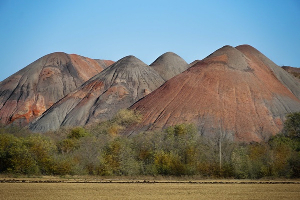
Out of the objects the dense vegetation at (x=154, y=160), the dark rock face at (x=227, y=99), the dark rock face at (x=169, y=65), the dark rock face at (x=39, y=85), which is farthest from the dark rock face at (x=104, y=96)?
the dense vegetation at (x=154, y=160)

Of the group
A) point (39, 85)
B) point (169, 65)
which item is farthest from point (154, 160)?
point (169, 65)

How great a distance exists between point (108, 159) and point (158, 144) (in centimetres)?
889

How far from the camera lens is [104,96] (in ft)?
407

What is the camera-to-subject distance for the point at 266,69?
116250 millimetres

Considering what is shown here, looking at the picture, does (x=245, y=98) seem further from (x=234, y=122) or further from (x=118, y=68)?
(x=118, y=68)

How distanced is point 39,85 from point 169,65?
1695 inches

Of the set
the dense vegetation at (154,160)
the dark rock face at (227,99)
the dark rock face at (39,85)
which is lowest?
the dense vegetation at (154,160)

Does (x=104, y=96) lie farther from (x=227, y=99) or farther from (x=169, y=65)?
(x=169, y=65)

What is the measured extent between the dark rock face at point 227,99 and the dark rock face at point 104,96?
50.1ft

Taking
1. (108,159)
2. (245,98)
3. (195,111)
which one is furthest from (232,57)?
(108,159)

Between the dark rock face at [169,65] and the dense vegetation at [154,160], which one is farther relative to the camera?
the dark rock face at [169,65]

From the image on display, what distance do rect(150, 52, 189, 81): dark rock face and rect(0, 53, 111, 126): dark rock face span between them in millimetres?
22110

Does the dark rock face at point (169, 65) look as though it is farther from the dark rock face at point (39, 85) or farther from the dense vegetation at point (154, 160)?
the dense vegetation at point (154, 160)

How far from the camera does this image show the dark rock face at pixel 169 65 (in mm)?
155512
